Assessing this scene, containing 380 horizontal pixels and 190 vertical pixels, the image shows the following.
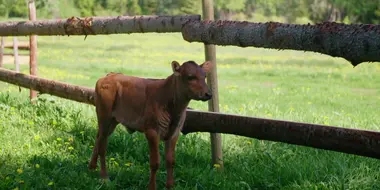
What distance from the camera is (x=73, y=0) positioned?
80375mm

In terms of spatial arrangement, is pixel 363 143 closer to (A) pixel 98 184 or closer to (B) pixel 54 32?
(A) pixel 98 184

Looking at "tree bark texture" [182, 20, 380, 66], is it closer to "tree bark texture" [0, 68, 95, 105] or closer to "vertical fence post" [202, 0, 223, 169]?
"vertical fence post" [202, 0, 223, 169]

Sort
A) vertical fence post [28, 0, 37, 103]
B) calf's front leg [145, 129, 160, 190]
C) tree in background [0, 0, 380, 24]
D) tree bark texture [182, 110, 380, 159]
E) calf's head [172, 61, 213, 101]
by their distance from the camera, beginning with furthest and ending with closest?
tree in background [0, 0, 380, 24] < vertical fence post [28, 0, 37, 103] < calf's front leg [145, 129, 160, 190] < tree bark texture [182, 110, 380, 159] < calf's head [172, 61, 213, 101]

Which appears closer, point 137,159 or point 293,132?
point 293,132

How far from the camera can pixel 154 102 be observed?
4.83 metres

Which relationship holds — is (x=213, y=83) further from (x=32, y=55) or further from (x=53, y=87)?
(x=32, y=55)

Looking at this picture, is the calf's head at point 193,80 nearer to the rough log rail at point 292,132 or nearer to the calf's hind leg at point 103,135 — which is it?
the rough log rail at point 292,132

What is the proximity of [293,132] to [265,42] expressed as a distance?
85 cm

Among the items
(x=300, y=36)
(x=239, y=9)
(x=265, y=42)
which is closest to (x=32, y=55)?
(x=265, y=42)

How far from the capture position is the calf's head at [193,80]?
14.4 feet

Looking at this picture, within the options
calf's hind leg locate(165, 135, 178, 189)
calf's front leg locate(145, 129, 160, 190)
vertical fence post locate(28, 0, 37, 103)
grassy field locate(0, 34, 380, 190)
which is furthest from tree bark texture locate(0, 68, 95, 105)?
calf's front leg locate(145, 129, 160, 190)

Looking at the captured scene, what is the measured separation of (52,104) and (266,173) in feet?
14.7

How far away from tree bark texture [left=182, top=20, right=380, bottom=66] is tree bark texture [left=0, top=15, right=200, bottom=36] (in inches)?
6.9

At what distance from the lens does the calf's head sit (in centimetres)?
439
